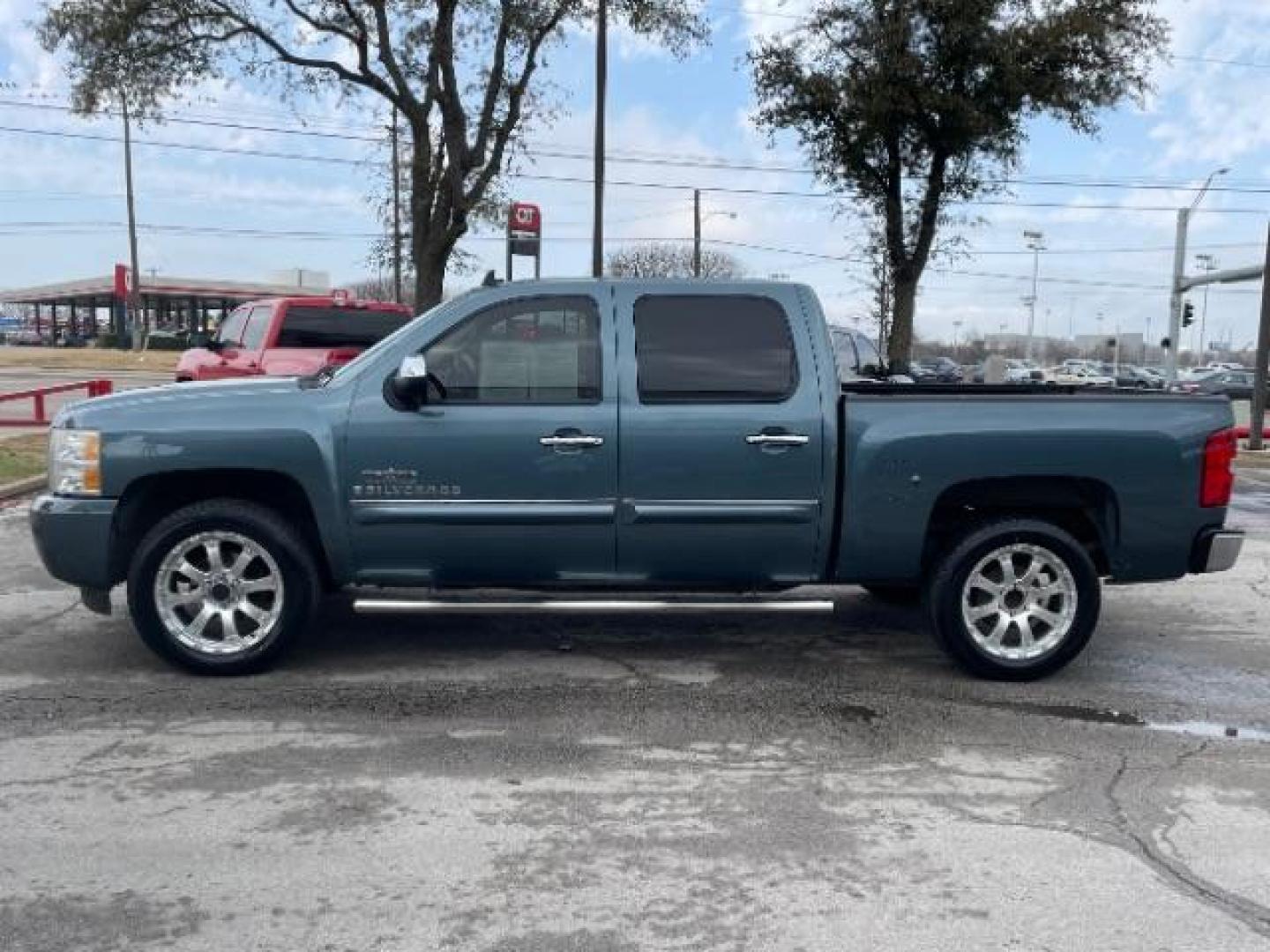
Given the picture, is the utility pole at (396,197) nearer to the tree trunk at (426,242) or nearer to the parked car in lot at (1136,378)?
the tree trunk at (426,242)

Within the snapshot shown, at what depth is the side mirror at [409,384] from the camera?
5.24 m

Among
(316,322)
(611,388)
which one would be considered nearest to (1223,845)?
(611,388)

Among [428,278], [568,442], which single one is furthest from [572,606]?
[428,278]

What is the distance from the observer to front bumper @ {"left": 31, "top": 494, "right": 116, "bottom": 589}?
211 inches

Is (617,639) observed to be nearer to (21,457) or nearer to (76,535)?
(76,535)

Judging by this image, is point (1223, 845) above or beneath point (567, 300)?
beneath

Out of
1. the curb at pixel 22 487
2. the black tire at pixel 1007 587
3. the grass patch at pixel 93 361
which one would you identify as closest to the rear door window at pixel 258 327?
the curb at pixel 22 487

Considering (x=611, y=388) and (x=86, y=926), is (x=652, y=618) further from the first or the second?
(x=86, y=926)

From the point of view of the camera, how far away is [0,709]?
512cm

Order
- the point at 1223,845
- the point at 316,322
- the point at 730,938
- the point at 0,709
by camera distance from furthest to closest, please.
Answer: the point at 316,322 < the point at 0,709 < the point at 1223,845 < the point at 730,938

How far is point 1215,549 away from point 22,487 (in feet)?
33.9

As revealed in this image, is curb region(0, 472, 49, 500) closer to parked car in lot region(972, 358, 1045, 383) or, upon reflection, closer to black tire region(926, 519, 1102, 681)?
parked car in lot region(972, 358, 1045, 383)

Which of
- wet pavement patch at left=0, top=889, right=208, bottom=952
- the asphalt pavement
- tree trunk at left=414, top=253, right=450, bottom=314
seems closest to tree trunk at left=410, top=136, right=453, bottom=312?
tree trunk at left=414, top=253, right=450, bottom=314

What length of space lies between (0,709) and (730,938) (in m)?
3.57
